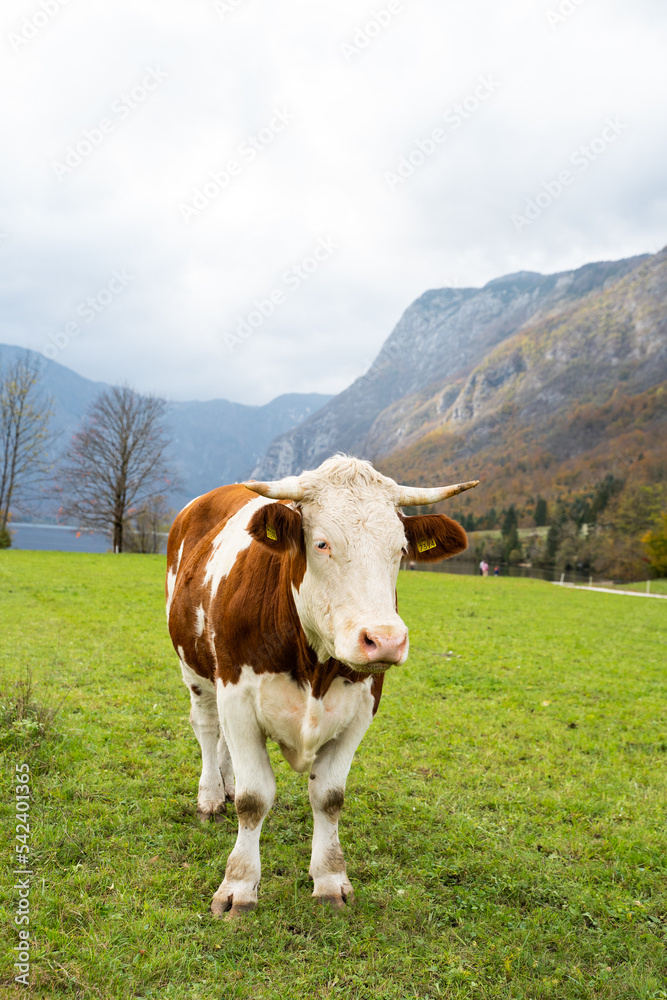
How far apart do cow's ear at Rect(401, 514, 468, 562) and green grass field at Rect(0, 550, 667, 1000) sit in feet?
7.54

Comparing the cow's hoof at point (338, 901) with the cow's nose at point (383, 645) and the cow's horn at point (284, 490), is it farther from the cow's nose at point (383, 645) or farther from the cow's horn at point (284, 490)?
the cow's horn at point (284, 490)

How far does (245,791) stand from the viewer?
377 cm

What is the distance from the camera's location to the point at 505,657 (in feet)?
42.5

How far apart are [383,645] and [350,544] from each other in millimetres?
597

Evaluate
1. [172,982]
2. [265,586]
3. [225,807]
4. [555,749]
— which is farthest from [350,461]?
[555,749]

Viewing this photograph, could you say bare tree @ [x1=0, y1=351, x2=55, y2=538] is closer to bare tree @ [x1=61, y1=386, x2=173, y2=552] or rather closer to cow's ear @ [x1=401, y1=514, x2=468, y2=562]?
bare tree @ [x1=61, y1=386, x2=173, y2=552]

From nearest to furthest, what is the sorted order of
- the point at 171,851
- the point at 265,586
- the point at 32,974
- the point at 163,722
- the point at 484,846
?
the point at 32,974, the point at 265,586, the point at 171,851, the point at 484,846, the point at 163,722

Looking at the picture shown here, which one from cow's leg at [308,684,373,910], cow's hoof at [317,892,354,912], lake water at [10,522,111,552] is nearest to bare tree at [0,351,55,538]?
lake water at [10,522,111,552]

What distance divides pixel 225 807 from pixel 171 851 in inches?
30.7

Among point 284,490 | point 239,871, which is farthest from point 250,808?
point 284,490

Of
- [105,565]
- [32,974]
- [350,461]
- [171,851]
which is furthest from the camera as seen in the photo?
[105,565]

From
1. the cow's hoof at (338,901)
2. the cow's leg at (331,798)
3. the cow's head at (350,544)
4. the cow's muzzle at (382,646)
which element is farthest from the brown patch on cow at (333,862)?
the cow's muzzle at (382,646)

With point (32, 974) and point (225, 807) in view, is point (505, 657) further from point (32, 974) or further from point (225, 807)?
point (32, 974)

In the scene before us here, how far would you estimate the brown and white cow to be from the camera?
10.3 feet
